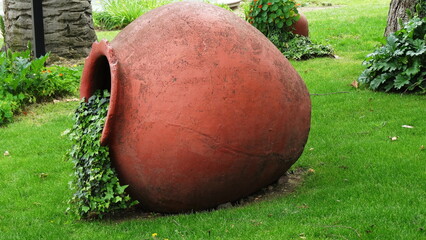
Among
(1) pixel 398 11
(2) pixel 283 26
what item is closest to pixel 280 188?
(1) pixel 398 11

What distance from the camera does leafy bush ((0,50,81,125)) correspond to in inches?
327

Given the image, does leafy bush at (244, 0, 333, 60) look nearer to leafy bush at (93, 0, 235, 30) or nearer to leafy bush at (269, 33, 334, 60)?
leafy bush at (269, 33, 334, 60)

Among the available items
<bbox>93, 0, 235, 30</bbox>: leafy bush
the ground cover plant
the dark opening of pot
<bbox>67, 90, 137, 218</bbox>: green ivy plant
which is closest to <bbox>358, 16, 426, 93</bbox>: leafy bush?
the ground cover plant

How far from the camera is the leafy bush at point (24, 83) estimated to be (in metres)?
8.30

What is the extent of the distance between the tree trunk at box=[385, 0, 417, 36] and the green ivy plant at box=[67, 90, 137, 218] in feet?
20.2

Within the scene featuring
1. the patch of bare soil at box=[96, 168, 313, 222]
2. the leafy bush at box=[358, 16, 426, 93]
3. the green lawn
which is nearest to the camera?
the green lawn

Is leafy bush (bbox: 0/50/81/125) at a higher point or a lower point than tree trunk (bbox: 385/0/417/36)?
lower

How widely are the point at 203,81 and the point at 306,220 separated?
1.26m

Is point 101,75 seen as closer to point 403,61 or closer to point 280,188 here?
point 280,188

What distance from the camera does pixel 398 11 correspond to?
31.8ft

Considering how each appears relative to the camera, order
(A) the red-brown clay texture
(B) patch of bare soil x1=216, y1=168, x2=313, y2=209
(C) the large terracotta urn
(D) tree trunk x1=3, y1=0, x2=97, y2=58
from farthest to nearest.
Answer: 1. (A) the red-brown clay texture
2. (D) tree trunk x1=3, y1=0, x2=97, y2=58
3. (B) patch of bare soil x1=216, y1=168, x2=313, y2=209
4. (C) the large terracotta urn

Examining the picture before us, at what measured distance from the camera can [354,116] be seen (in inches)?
301

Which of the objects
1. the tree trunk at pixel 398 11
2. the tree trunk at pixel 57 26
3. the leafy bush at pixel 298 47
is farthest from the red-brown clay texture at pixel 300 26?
the tree trunk at pixel 57 26

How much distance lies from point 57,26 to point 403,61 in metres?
5.55
